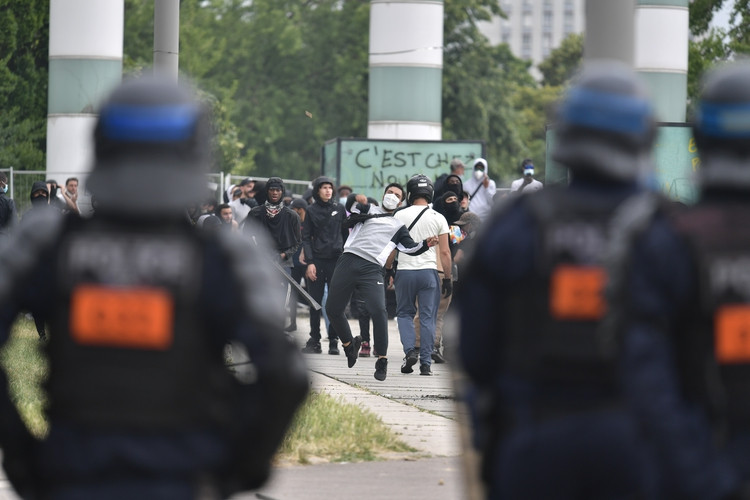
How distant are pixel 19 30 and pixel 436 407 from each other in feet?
71.6

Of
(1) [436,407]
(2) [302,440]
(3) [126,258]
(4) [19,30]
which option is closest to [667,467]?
(3) [126,258]

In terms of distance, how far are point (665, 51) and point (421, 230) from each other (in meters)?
15.4

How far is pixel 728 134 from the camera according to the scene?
4062mm

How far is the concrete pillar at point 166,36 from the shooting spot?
13453 millimetres

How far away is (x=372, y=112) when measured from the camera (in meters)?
34.2

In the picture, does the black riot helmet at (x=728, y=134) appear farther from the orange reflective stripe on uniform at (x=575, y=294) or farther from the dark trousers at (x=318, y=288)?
the dark trousers at (x=318, y=288)

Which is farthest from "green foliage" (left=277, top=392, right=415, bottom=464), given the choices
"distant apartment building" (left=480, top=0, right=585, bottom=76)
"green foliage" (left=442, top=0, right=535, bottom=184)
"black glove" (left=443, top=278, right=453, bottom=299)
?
"distant apartment building" (left=480, top=0, right=585, bottom=76)

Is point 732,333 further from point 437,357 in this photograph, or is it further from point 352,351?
point 437,357

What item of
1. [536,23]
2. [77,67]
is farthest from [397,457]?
[536,23]

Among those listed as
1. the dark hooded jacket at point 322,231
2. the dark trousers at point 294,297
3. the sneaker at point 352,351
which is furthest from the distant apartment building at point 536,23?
the sneaker at point 352,351

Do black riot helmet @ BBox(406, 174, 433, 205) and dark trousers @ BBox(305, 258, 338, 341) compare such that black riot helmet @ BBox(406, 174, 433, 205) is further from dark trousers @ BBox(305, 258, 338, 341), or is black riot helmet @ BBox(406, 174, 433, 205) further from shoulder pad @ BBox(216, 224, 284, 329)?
shoulder pad @ BBox(216, 224, 284, 329)

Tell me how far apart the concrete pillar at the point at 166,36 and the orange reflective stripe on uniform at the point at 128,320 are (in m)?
9.96

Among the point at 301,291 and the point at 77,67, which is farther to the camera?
the point at 77,67

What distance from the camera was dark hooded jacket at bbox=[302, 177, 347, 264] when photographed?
17688mm
